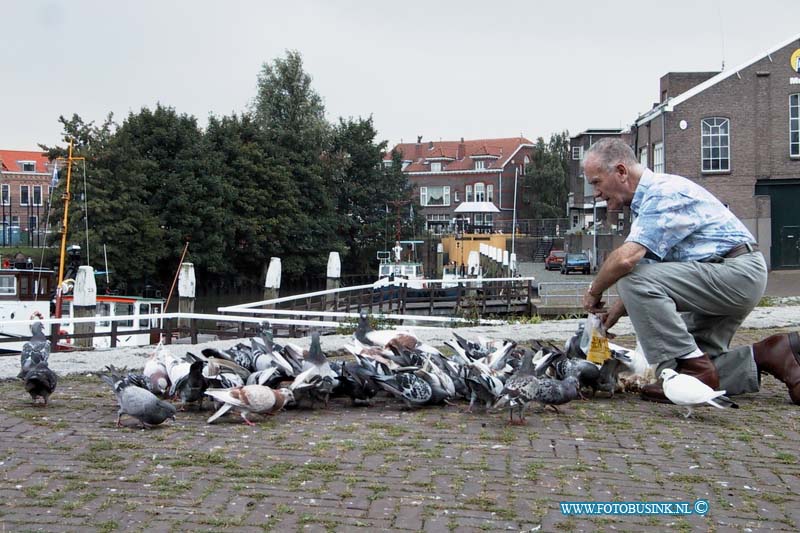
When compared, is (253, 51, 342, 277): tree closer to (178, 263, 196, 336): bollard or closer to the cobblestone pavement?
(178, 263, 196, 336): bollard

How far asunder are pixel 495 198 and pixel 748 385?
85167 millimetres

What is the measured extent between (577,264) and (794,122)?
1421cm

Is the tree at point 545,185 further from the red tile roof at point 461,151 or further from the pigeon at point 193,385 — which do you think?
the pigeon at point 193,385

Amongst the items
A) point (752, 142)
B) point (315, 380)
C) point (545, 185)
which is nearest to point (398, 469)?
point (315, 380)

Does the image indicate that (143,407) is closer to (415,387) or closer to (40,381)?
(40,381)

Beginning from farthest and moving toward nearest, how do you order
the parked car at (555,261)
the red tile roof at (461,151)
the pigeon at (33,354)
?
the red tile roof at (461,151), the parked car at (555,261), the pigeon at (33,354)

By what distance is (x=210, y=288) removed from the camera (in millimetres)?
48438

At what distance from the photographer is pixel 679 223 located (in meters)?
5.56

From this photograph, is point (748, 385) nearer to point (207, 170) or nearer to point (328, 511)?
point (328, 511)

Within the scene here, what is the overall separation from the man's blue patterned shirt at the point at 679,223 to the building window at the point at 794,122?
113 ft

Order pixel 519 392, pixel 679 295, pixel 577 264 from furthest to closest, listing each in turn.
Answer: pixel 577 264 → pixel 679 295 → pixel 519 392

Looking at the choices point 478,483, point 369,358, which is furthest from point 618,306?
point 478,483

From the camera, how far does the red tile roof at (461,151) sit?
3625 inches

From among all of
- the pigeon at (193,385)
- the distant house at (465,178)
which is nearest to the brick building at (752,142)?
the pigeon at (193,385)
